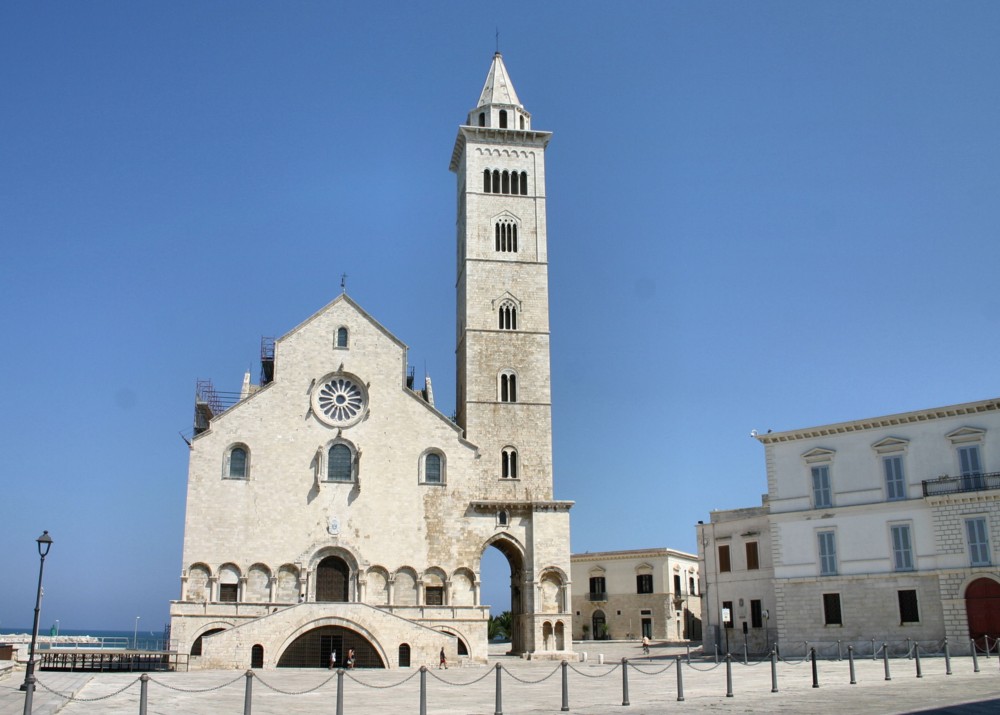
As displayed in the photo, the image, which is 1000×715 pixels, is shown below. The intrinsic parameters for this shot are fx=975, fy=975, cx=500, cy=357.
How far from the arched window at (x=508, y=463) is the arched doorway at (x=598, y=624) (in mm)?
27573

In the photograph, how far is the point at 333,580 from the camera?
137ft

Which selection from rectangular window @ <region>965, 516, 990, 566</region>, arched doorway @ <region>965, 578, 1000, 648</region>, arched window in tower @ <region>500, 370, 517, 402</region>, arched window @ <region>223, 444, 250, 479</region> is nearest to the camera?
arched doorway @ <region>965, 578, 1000, 648</region>

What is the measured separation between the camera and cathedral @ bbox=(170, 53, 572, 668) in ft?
129

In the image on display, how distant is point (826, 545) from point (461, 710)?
2479 centimetres

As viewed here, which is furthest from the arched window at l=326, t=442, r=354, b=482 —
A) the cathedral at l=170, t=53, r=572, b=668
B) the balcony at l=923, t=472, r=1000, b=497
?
the balcony at l=923, t=472, r=1000, b=497

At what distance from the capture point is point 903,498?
38219 millimetres

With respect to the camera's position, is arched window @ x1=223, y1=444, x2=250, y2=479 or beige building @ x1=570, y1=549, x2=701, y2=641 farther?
beige building @ x1=570, y1=549, x2=701, y2=641

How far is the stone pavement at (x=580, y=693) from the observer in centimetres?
1906

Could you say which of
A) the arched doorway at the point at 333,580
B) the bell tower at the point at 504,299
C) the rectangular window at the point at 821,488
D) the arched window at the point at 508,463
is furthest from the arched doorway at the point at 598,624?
the arched doorway at the point at 333,580

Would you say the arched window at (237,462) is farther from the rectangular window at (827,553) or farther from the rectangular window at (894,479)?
the rectangular window at (894,479)

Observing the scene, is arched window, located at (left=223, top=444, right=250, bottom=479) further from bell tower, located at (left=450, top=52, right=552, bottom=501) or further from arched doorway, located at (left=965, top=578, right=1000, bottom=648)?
arched doorway, located at (left=965, top=578, right=1000, bottom=648)

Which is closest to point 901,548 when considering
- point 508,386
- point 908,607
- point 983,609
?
point 908,607

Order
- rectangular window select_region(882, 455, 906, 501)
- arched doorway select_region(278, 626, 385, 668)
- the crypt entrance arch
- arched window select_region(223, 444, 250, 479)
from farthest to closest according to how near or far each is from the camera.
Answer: the crypt entrance arch < arched window select_region(223, 444, 250, 479) < rectangular window select_region(882, 455, 906, 501) < arched doorway select_region(278, 626, 385, 668)

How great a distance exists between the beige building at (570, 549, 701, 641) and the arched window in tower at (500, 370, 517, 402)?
81.7 ft
